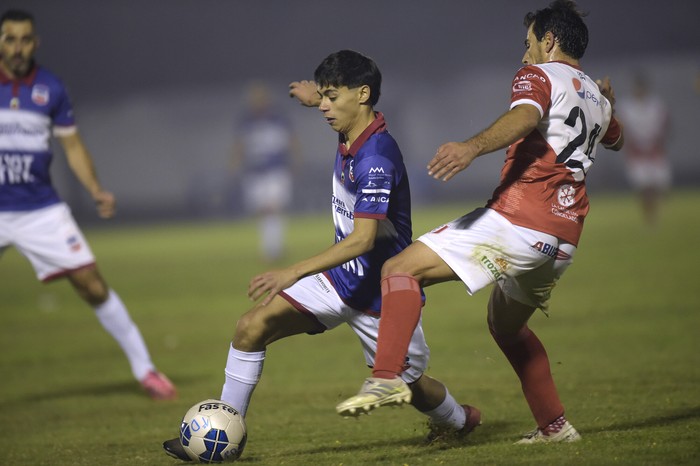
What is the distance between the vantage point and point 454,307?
12523mm

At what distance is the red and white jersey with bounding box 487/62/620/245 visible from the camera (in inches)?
200

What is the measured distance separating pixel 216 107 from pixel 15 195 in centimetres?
2597

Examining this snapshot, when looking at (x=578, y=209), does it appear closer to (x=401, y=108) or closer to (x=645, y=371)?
(x=645, y=371)

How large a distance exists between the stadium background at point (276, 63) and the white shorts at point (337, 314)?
2654 centimetres

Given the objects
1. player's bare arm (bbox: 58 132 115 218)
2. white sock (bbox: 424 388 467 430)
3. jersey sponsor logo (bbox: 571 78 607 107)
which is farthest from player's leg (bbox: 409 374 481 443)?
player's bare arm (bbox: 58 132 115 218)

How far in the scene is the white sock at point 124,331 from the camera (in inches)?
316

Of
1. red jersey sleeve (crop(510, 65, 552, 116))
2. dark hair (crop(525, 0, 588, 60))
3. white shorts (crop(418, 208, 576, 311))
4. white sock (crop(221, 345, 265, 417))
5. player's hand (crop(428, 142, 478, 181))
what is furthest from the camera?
white sock (crop(221, 345, 265, 417))

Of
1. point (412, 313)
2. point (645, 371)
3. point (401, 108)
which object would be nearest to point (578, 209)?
point (412, 313)

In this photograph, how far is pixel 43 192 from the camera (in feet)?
26.4

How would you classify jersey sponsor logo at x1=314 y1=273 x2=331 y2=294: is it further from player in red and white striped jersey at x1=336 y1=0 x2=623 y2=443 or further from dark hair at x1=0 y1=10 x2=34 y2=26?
dark hair at x1=0 y1=10 x2=34 y2=26

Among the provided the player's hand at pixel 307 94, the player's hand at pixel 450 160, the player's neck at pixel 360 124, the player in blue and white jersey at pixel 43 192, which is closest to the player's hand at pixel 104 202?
the player in blue and white jersey at pixel 43 192

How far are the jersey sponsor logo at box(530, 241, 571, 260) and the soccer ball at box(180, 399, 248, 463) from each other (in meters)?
1.79

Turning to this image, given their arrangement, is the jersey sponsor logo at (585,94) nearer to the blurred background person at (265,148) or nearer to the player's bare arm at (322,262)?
the player's bare arm at (322,262)

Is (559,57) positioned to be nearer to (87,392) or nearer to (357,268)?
(357,268)
